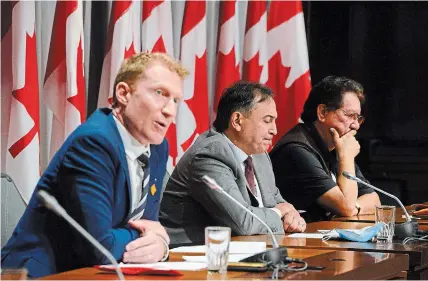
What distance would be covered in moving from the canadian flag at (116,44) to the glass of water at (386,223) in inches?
71.6

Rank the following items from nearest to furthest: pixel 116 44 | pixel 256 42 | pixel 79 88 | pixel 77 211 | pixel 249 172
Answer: pixel 77 211
pixel 249 172
pixel 79 88
pixel 116 44
pixel 256 42

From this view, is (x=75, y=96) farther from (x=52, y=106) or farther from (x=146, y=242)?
(x=146, y=242)

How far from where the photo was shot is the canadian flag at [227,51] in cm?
580

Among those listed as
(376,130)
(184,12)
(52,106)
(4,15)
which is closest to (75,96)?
(52,106)

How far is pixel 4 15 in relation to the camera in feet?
14.9

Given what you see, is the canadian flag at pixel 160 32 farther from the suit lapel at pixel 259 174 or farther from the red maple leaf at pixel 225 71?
the suit lapel at pixel 259 174

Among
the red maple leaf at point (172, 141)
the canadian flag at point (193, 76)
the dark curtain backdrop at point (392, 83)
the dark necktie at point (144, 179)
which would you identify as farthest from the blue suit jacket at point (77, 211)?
the dark curtain backdrop at point (392, 83)

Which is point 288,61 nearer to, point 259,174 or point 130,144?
point 259,174

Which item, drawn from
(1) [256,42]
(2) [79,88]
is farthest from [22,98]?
(1) [256,42]

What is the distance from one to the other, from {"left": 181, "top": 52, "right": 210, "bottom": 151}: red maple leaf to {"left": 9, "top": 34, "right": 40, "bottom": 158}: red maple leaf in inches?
49.8

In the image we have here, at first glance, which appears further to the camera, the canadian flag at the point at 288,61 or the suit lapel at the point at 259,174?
the canadian flag at the point at 288,61

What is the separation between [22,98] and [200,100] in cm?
145

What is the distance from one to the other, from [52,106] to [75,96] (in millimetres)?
186

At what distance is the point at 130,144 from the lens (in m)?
2.92
